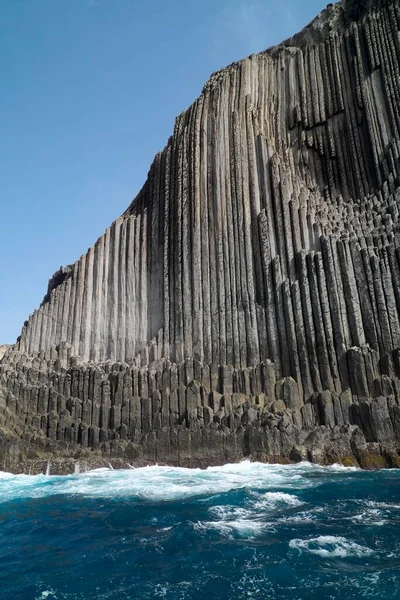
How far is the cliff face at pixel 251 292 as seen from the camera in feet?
75.5

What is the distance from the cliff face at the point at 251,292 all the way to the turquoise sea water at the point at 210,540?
20.5 ft

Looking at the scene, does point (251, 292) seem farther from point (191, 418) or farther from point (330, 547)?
point (330, 547)

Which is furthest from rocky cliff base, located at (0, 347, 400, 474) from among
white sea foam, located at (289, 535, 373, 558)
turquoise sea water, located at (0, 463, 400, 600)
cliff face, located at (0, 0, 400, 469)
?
white sea foam, located at (289, 535, 373, 558)

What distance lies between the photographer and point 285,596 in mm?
7195

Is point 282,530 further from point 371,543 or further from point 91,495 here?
point 91,495

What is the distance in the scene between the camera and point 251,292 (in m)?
29.7

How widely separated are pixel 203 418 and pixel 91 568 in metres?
15.1

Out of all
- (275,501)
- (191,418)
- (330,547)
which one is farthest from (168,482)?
(330,547)

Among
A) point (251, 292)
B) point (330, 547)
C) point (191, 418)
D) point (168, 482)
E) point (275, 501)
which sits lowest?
point (330, 547)

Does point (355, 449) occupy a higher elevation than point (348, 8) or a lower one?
lower

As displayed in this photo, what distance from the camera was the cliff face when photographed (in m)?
23.0

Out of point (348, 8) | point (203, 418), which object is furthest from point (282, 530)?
point (348, 8)

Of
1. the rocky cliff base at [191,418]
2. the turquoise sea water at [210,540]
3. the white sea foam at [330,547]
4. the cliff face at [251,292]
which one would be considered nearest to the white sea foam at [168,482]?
the turquoise sea water at [210,540]

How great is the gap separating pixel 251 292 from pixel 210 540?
67.2ft
